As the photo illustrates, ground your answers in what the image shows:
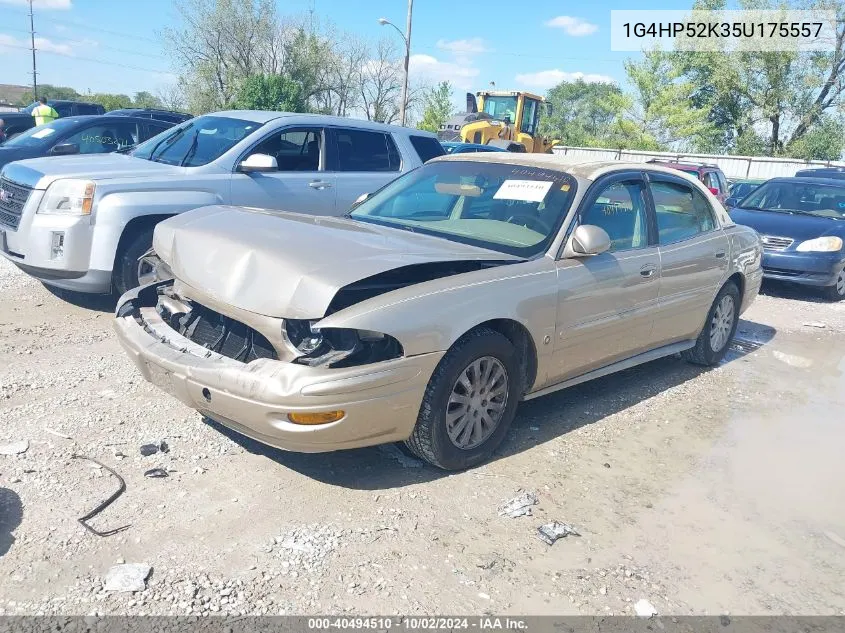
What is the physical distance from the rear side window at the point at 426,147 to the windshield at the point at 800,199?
219 inches

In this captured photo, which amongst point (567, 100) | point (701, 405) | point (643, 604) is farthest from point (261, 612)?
point (567, 100)

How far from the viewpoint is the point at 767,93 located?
42.3 metres

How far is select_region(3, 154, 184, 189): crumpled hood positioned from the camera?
6188 mm

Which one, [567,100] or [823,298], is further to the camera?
[567,100]

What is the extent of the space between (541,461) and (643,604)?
130 cm

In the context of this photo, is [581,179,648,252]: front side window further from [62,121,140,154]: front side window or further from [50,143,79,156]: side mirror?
[62,121,140,154]: front side window

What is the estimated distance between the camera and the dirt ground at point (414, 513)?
9.57ft

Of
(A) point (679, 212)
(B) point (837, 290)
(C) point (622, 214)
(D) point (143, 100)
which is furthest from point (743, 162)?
(D) point (143, 100)

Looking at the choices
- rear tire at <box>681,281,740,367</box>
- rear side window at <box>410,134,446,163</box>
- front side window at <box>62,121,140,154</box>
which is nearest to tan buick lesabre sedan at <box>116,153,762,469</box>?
rear tire at <box>681,281,740,367</box>

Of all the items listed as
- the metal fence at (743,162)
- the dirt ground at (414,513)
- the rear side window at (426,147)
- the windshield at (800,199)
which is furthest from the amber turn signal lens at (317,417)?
the metal fence at (743,162)

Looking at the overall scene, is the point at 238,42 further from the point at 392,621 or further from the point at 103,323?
the point at 392,621

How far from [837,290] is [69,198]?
9744 millimetres

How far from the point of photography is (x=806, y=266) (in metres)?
9.67

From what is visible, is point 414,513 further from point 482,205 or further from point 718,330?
point 718,330
